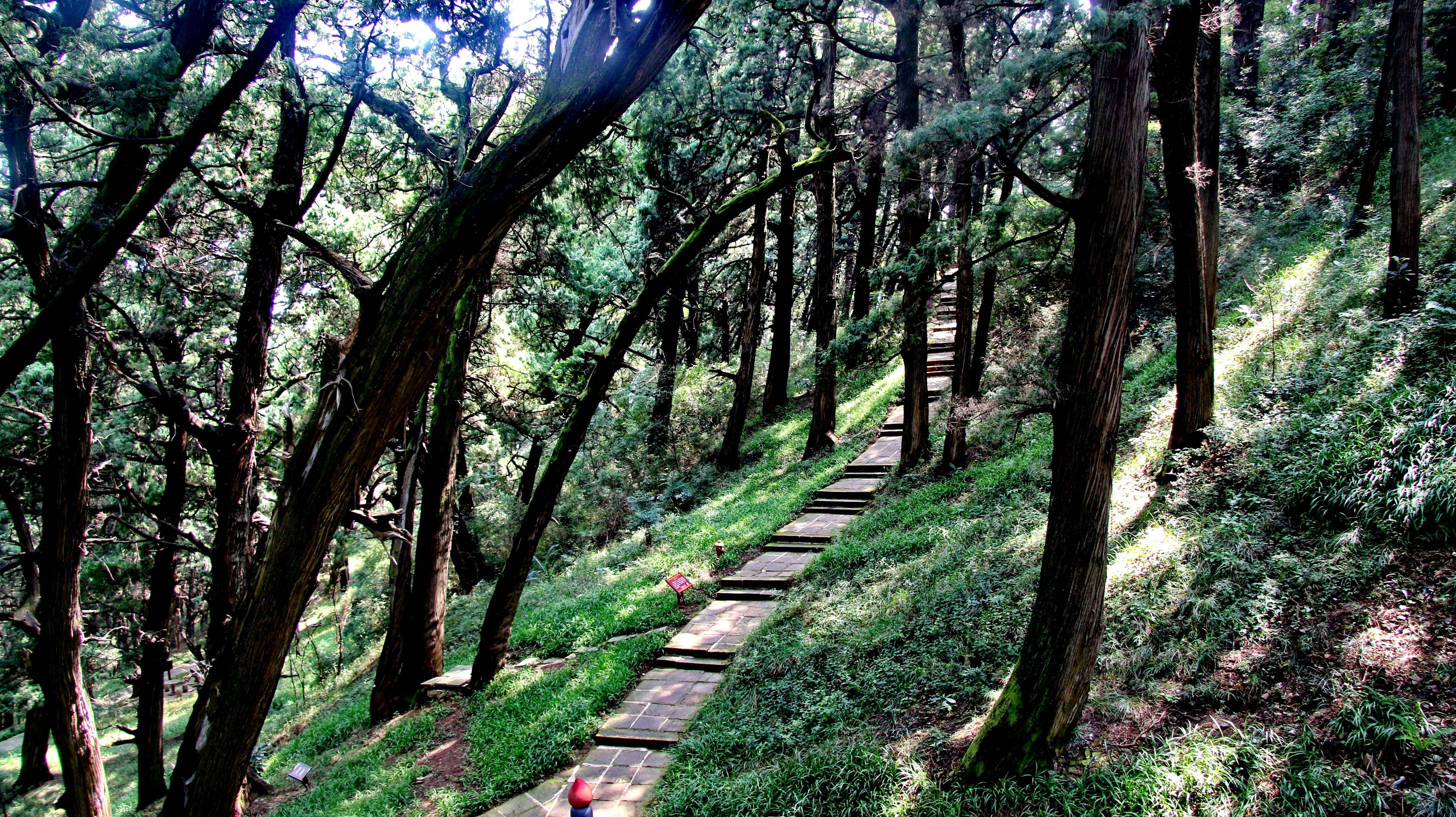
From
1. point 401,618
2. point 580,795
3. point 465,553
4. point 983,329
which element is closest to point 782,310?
point 983,329

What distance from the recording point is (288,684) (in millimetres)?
16969

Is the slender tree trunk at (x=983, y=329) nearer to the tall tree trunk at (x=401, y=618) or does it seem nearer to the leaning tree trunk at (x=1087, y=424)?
the leaning tree trunk at (x=1087, y=424)

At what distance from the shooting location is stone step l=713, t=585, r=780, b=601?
354 inches

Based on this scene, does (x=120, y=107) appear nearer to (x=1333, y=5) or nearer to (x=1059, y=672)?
(x=1059, y=672)

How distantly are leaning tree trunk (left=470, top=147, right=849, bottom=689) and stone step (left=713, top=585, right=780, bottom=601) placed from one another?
8.22 feet

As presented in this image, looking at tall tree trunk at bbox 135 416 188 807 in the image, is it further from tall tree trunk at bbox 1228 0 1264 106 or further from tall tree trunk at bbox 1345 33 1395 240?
tall tree trunk at bbox 1228 0 1264 106

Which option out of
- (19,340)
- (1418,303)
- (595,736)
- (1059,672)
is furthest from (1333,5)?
(19,340)

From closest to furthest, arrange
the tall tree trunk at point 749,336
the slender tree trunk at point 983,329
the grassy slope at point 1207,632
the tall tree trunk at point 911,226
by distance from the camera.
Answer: the grassy slope at point 1207,632 → the tall tree trunk at point 911,226 → the slender tree trunk at point 983,329 → the tall tree trunk at point 749,336

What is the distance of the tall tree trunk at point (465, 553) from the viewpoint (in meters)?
15.5

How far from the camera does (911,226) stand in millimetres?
11688

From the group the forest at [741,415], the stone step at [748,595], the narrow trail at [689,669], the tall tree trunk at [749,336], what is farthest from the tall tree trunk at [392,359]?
the tall tree trunk at [749,336]

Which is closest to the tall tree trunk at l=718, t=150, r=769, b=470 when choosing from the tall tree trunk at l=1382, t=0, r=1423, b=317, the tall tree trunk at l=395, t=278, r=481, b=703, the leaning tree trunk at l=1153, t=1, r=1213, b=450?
the tall tree trunk at l=395, t=278, r=481, b=703

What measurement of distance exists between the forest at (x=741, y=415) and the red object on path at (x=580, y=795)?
0.8 inches

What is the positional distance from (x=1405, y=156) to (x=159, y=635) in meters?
15.1
